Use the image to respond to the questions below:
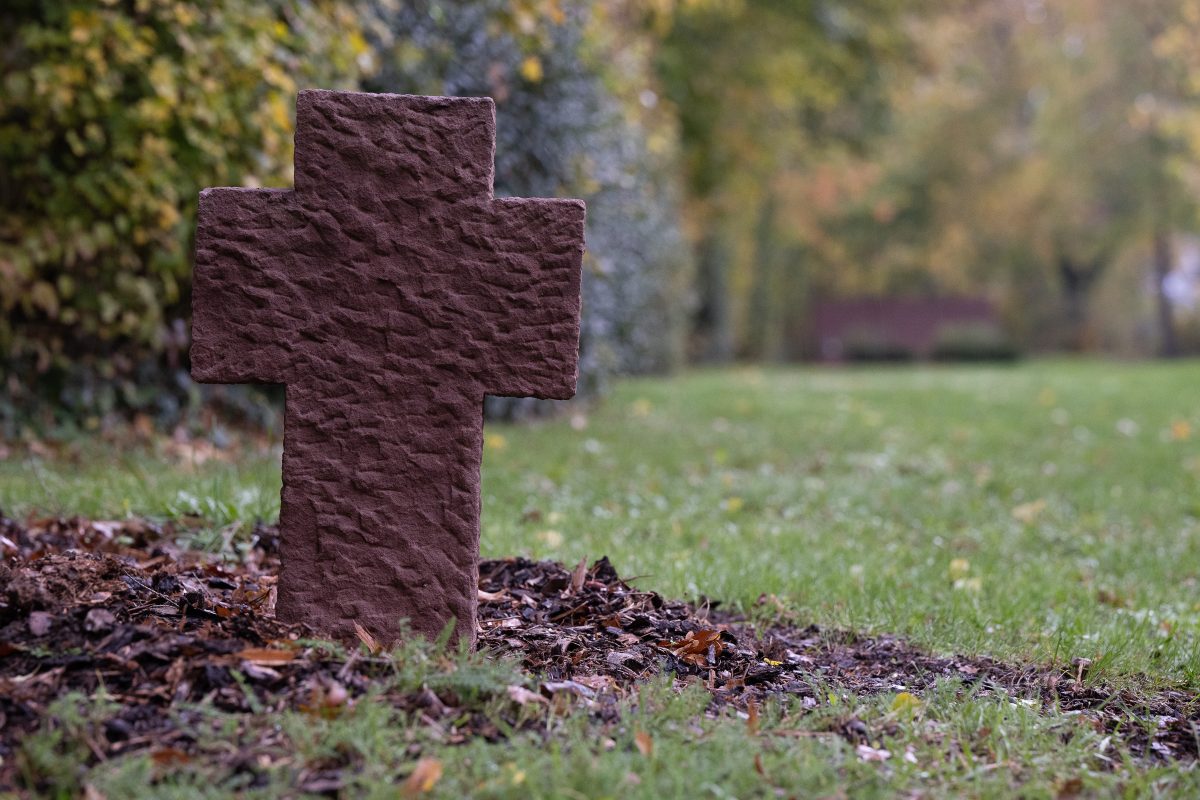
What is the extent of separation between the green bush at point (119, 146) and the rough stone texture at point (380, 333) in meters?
3.40

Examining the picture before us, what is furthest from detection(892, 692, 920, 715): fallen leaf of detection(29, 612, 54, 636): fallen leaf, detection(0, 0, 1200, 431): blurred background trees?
detection(0, 0, 1200, 431): blurred background trees

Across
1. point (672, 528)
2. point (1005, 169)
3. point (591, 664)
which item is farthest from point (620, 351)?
point (1005, 169)

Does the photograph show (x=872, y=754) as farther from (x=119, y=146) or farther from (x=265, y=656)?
(x=119, y=146)

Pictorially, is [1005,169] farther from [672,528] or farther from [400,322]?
[400,322]

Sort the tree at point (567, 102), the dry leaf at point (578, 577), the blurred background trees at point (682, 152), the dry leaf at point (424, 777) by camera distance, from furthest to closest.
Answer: the tree at point (567, 102) → the blurred background trees at point (682, 152) → the dry leaf at point (578, 577) → the dry leaf at point (424, 777)

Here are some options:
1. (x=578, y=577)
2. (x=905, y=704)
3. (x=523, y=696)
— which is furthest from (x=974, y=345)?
(x=523, y=696)

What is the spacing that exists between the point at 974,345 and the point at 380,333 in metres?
26.2

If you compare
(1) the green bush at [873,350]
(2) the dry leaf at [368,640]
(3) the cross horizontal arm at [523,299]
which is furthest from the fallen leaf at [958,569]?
(1) the green bush at [873,350]

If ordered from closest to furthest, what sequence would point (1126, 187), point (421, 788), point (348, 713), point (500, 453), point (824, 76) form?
point (421, 788) < point (348, 713) < point (500, 453) < point (824, 76) < point (1126, 187)

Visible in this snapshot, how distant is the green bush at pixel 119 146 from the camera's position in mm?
6188

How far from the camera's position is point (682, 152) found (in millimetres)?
18672

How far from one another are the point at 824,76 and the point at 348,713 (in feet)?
58.4

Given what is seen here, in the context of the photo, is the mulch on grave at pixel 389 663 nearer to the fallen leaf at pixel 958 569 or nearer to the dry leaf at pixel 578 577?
the dry leaf at pixel 578 577

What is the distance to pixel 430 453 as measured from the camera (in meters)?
2.96
